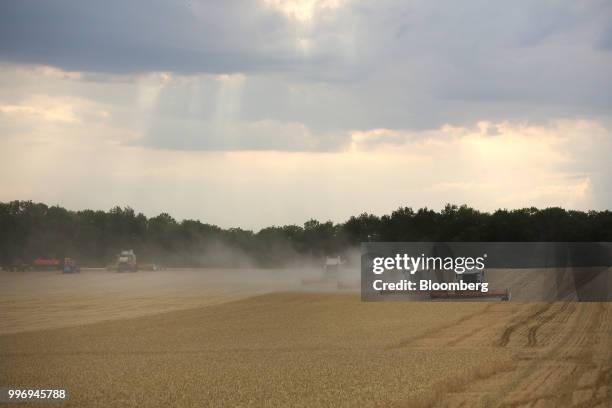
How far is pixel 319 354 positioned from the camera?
1194 inches

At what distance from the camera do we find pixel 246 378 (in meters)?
24.9

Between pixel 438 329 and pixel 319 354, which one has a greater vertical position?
pixel 438 329

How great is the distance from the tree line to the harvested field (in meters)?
60.1

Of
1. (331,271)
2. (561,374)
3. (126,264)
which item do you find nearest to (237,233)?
(126,264)

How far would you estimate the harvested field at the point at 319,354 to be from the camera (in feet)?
72.7

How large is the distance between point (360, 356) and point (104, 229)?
463ft

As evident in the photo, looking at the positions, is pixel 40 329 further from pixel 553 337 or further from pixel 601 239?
pixel 601 239

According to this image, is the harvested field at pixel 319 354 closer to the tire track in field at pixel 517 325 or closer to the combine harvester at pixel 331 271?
the tire track in field at pixel 517 325

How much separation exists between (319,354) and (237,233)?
155070 mm

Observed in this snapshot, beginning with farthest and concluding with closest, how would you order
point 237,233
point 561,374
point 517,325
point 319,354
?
point 237,233 → point 517,325 → point 319,354 → point 561,374

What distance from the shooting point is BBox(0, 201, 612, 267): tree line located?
363ft

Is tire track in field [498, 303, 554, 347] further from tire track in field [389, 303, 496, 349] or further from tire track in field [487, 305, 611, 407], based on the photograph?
tire track in field [389, 303, 496, 349]

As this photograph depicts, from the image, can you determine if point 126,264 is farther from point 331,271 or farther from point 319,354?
point 319,354

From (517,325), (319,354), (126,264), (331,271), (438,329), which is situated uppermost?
(126,264)
